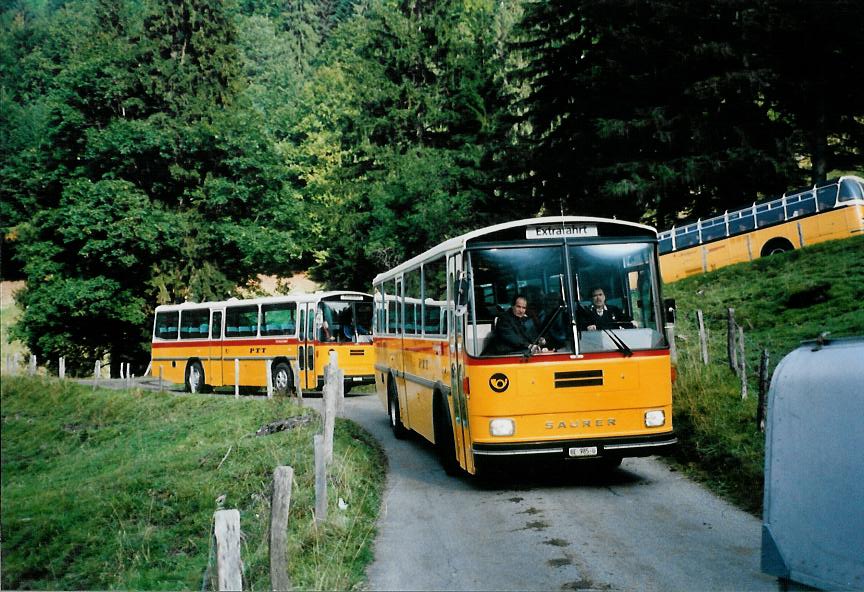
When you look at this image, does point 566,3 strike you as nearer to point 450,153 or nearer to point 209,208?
point 450,153

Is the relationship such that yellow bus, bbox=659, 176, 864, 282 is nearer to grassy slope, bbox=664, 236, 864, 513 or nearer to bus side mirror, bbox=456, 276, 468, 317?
grassy slope, bbox=664, 236, 864, 513

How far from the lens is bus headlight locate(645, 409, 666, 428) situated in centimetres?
1053

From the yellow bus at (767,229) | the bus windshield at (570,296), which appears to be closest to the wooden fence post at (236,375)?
the yellow bus at (767,229)

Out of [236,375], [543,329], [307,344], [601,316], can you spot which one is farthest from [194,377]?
[601,316]

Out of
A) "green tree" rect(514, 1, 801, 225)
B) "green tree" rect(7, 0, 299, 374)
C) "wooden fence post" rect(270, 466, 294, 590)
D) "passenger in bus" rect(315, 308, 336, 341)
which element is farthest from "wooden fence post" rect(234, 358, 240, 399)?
"wooden fence post" rect(270, 466, 294, 590)

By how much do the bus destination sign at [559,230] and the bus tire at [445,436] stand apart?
8.93ft

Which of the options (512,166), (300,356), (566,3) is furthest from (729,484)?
(566,3)

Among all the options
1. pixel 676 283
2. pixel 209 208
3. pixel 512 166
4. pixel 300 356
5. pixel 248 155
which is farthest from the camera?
pixel 512 166

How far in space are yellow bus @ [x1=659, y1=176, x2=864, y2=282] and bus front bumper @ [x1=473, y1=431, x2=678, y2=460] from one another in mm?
21347

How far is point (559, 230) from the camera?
10867 mm

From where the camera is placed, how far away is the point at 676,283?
30875 mm

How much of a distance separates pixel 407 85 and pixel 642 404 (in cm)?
3467

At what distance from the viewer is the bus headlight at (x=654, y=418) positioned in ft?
→ 34.6

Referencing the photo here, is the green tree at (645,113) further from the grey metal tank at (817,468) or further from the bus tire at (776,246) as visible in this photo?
the grey metal tank at (817,468)
